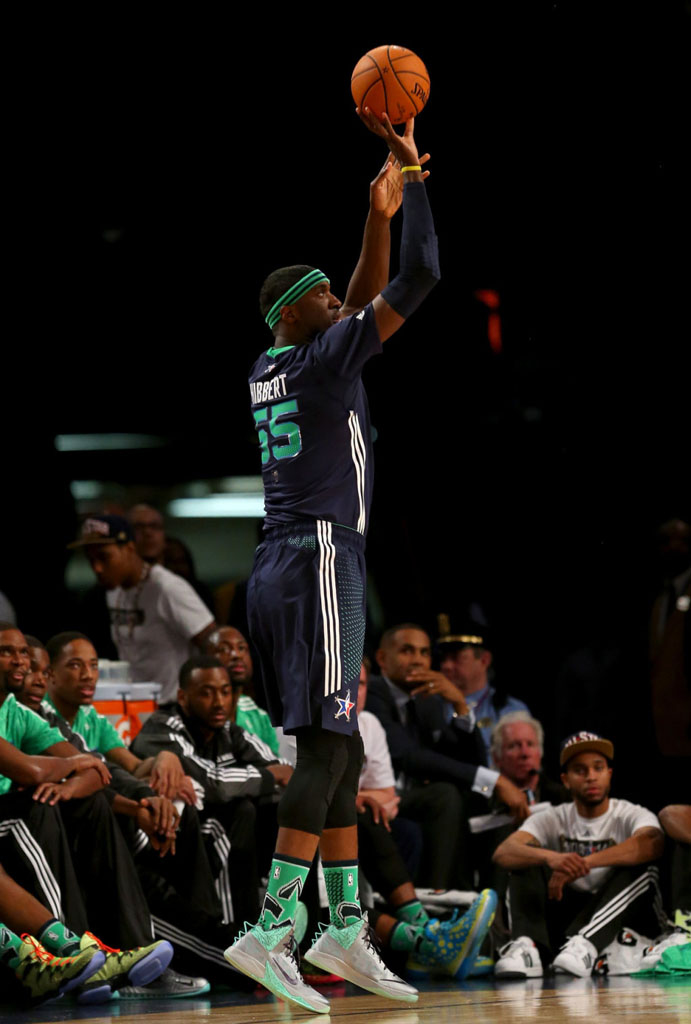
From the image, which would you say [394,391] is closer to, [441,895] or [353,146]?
[353,146]

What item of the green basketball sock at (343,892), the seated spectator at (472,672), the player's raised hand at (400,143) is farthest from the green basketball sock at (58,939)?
the seated spectator at (472,672)

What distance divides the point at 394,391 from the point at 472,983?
595cm

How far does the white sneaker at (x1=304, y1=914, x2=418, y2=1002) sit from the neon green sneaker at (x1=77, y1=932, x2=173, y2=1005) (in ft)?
2.89

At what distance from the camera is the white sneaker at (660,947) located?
17.6 feet

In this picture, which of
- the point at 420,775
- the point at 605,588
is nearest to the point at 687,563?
the point at 605,588

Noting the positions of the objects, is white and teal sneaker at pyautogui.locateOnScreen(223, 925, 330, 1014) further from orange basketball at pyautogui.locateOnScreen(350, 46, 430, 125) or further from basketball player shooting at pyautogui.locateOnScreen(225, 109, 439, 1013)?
orange basketball at pyautogui.locateOnScreen(350, 46, 430, 125)

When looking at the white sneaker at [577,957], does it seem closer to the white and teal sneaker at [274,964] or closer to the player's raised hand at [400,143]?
the white and teal sneaker at [274,964]

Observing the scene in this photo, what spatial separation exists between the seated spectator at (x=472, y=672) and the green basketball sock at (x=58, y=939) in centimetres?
329

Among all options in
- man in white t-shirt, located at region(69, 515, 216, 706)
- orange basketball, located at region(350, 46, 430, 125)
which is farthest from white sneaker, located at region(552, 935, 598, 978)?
orange basketball, located at region(350, 46, 430, 125)

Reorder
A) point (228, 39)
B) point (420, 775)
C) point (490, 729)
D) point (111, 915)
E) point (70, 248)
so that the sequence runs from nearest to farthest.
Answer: point (111, 915) → point (420, 775) → point (490, 729) → point (228, 39) → point (70, 248)

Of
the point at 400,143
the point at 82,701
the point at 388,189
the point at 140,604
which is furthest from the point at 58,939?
the point at 140,604

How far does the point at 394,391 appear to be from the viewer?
10.4 metres

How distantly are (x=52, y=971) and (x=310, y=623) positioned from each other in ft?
5.12

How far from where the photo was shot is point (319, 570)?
12.4 feet
